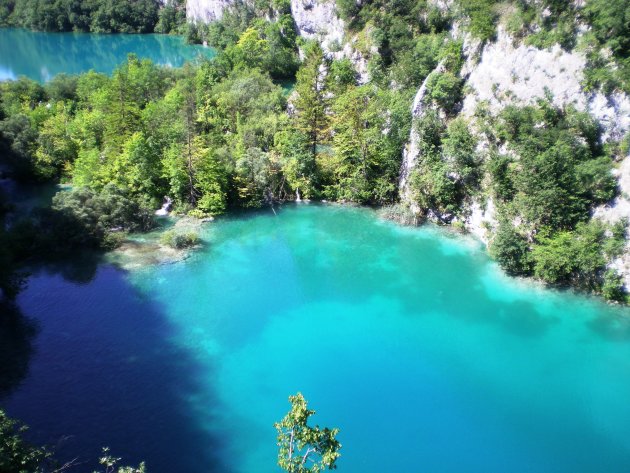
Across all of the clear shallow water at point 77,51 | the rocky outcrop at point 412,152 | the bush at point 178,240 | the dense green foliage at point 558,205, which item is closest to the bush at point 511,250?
the dense green foliage at point 558,205

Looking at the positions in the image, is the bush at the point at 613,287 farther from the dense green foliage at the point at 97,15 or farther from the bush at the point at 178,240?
the dense green foliage at the point at 97,15

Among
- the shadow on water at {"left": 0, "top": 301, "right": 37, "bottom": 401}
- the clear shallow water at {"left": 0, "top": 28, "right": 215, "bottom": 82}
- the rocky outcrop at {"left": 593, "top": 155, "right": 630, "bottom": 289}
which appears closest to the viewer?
the shadow on water at {"left": 0, "top": 301, "right": 37, "bottom": 401}

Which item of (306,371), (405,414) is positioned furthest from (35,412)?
(405,414)

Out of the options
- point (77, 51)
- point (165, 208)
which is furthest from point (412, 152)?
point (77, 51)

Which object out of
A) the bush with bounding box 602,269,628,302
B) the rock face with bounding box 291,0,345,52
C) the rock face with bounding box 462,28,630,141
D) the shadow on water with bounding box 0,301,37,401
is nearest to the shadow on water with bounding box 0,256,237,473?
the shadow on water with bounding box 0,301,37,401

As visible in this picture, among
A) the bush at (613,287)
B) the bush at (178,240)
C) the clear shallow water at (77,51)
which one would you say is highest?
the clear shallow water at (77,51)

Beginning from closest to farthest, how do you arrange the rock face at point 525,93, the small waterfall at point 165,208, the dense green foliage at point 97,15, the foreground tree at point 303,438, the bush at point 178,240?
the foreground tree at point 303,438, the rock face at point 525,93, the bush at point 178,240, the small waterfall at point 165,208, the dense green foliage at point 97,15

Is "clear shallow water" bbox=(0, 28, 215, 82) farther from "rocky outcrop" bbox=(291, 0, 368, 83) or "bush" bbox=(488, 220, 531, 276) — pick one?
"bush" bbox=(488, 220, 531, 276)
